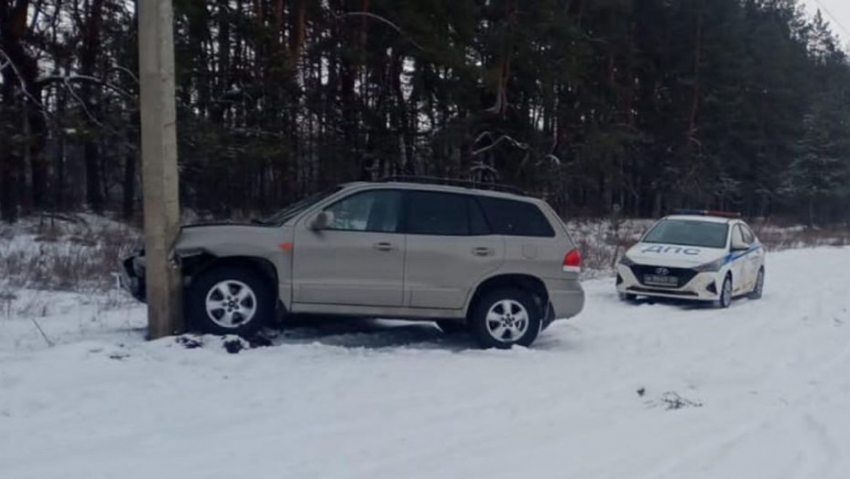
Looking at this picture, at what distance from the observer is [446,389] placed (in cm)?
833

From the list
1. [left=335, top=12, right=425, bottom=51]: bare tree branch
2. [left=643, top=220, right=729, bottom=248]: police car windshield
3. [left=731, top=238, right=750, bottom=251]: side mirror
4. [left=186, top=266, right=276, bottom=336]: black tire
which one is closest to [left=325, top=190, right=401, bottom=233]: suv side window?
[left=186, top=266, right=276, bottom=336]: black tire

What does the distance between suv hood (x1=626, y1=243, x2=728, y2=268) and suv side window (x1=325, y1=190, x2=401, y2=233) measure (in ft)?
24.4

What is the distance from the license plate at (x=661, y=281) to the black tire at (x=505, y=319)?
6216 mm

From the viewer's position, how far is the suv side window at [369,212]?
10312mm

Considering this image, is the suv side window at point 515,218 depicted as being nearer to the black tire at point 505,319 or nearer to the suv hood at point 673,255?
the black tire at point 505,319

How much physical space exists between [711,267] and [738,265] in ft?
3.58

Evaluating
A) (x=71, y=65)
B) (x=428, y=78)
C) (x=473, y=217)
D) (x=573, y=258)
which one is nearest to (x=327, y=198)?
(x=473, y=217)

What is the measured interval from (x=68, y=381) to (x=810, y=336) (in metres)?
9.80

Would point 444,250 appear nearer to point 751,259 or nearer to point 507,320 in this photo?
point 507,320

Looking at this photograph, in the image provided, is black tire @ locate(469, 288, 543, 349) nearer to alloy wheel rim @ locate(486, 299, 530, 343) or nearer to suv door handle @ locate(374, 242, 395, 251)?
alloy wheel rim @ locate(486, 299, 530, 343)

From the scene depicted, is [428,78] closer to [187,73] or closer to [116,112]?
[187,73]

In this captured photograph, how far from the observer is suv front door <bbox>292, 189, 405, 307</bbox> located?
1005 cm

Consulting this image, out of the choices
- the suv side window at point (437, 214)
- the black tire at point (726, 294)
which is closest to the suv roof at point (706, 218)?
the black tire at point (726, 294)

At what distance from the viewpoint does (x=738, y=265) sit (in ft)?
56.3
